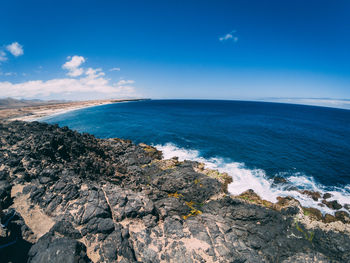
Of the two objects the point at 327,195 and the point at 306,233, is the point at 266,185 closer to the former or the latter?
the point at 327,195

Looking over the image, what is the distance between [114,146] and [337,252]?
3586 cm

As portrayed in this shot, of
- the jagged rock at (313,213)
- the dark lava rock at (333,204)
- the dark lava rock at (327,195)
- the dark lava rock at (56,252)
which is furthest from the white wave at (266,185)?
the dark lava rock at (56,252)

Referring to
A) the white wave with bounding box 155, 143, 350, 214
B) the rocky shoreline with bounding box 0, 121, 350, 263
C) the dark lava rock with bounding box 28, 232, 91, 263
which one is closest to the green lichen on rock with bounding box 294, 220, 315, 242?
the rocky shoreline with bounding box 0, 121, 350, 263

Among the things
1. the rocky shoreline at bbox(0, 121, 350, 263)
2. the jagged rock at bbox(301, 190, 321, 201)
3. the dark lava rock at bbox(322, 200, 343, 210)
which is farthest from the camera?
the jagged rock at bbox(301, 190, 321, 201)

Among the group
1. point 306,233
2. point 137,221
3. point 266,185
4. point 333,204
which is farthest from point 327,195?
point 137,221

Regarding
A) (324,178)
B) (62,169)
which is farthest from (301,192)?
(62,169)

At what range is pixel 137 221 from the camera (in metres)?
14.2

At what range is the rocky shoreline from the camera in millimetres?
11312

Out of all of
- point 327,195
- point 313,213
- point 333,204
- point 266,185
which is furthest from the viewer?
point 266,185

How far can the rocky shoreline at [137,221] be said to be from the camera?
37.1ft

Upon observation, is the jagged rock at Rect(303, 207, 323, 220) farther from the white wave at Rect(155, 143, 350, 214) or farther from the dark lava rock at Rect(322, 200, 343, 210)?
the dark lava rock at Rect(322, 200, 343, 210)

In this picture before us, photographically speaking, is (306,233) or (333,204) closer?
(306,233)

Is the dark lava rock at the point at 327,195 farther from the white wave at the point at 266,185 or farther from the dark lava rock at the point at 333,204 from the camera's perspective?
the dark lava rock at the point at 333,204

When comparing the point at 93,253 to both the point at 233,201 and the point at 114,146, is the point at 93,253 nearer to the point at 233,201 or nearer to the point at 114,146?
the point at 233,201
